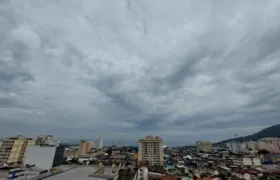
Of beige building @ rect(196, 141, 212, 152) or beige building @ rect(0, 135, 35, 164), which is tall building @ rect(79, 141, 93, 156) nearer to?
beige building @ rect(0, 135, 35, 164)

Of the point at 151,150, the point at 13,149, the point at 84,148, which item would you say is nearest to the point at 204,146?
the point at 151,150

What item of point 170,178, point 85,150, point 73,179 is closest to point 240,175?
point 170,178

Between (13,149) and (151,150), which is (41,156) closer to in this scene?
(13,149)

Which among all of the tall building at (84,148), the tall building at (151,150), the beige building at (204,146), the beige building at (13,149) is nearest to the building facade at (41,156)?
the beige building at (13,149)

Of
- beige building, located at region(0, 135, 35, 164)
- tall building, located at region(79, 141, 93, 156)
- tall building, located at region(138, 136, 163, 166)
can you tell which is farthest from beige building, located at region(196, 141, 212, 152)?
beige building, located at region(0, 135, 35, 164)

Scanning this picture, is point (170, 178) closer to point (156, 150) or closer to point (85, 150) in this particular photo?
point (156, 150)

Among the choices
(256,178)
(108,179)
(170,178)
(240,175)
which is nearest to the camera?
(108,179)
